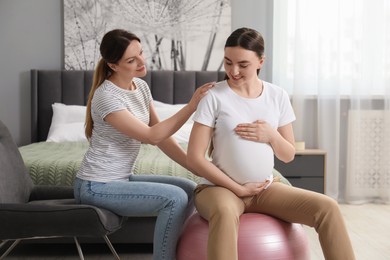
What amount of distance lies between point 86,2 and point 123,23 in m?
0.37

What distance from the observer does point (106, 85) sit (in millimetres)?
2535

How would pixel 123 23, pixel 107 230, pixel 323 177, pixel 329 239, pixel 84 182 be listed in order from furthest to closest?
pixel 123 23 → pixel 323 177 → pixel 84 182 → pixel 107 230 → pixel 329 239

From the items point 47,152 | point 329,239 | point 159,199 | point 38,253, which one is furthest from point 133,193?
point 47,152

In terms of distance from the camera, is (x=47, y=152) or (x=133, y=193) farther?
(x=47, y=152)

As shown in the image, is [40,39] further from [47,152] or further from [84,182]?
[84,182]

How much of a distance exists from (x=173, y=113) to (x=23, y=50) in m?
1.53

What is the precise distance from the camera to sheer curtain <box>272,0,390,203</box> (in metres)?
5.19

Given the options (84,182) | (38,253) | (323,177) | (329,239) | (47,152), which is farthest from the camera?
(323,177)

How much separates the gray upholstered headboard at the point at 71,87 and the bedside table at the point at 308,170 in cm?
103

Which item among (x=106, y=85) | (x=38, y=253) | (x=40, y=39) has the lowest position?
(x=38, y=253)

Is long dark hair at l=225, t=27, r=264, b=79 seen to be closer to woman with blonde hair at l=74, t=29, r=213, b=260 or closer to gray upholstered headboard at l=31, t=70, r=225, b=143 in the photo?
woman with blonde hair at l=74, t=29, r=213, b=260

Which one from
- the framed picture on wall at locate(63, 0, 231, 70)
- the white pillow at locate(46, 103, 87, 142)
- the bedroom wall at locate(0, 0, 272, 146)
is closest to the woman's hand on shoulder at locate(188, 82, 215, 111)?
the white pillow at locate(46, 103, 87, 142)

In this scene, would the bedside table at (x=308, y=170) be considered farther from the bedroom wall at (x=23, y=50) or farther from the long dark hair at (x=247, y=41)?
the long dark hair at (x=247, y=41)

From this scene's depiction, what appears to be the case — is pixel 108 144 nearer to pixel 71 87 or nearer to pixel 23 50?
pixel 71 87
